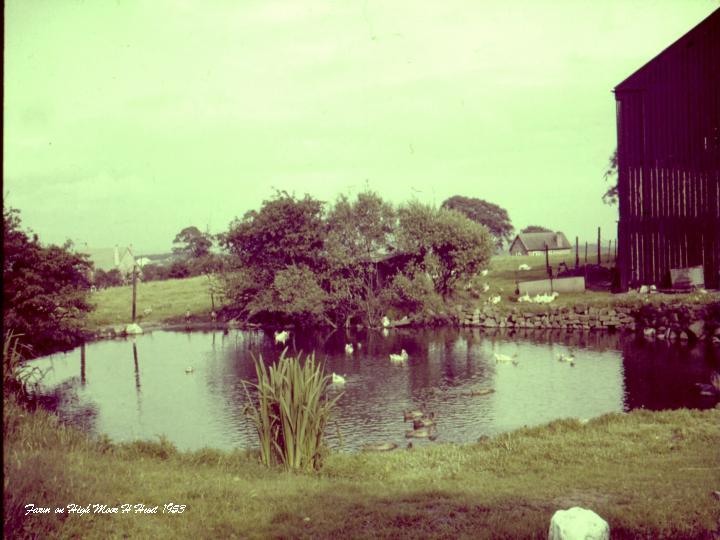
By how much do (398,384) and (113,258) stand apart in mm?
113300

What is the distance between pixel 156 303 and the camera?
254 feet

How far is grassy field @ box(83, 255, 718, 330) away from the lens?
49.5m

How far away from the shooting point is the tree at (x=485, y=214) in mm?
130000

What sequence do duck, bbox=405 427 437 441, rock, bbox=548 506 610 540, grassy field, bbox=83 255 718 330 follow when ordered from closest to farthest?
rock, bbox=548 506 610 540
duck, bbox=405 427 437 441
grassy field, bbox=83 255 718 330

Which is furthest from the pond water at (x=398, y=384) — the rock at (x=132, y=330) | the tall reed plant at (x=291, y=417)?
the rock at (x=132, y=330)

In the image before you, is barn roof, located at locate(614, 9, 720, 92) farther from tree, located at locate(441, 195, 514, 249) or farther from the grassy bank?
tree, located at locate(441, 195, 514, 249)

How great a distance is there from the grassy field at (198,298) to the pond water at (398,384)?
407cm

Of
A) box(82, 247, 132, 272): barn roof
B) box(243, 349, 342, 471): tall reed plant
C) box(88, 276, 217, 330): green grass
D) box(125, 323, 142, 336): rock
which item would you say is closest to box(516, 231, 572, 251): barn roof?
box(88, 276, 217, 330): green grass

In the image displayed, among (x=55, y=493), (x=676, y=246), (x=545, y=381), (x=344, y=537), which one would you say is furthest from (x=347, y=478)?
(x=676, y=246)

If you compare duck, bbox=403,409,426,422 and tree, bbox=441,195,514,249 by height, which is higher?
tree, bbox=441,195,514,249

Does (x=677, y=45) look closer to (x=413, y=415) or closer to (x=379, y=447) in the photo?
(x=413, y=415)

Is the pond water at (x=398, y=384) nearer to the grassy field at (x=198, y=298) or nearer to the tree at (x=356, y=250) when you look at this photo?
the grassy field at (x=198, y=298)

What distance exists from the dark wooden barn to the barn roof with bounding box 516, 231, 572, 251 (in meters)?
64.0

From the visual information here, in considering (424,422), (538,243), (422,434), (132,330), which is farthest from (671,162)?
(538,243)
